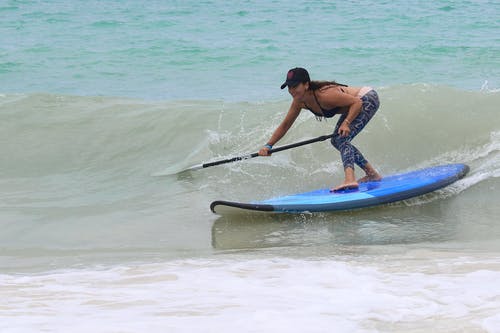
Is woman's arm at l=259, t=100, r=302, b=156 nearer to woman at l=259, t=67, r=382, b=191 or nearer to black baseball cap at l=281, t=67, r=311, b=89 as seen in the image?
woman at l=259, t=67, r=382, b=191

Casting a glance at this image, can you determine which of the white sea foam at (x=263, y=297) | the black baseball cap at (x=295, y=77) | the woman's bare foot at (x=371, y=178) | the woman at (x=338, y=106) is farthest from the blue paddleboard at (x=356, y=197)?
the white sea foam at (x=263, y=297)

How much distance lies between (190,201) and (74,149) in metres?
2.64

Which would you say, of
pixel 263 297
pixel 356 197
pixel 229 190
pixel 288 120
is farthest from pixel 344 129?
pixel 263 297

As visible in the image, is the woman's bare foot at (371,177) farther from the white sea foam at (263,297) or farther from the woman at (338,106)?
the white sea foam at (263,297)

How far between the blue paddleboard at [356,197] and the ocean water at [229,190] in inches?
5.0

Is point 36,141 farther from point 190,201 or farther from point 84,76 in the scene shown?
point 84,76

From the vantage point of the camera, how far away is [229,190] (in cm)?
731

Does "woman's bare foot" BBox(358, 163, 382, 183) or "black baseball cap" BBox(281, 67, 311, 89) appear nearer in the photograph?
"black baseball cap" BBox(281, 67, 311, 89)

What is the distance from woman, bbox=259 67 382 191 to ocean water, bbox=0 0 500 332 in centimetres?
51

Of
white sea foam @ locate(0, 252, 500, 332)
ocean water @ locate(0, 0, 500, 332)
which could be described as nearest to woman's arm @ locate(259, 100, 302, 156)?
ocean water @ locate(0, 0, 500, 332)

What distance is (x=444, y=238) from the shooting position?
5.66m

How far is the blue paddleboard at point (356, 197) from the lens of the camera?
6121 millimetres

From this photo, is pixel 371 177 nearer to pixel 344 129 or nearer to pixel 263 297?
pixel 344 129

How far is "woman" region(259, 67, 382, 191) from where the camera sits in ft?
20.2
